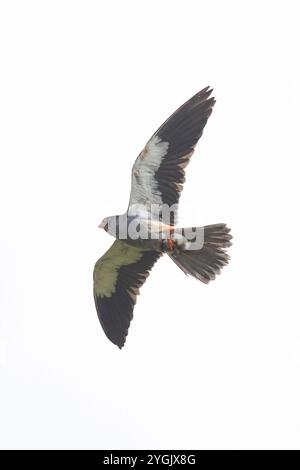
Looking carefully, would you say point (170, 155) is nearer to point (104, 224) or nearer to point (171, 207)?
point (171, 207)

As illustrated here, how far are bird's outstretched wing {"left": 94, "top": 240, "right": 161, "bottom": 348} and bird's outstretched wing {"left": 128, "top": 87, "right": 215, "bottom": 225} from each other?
125cm

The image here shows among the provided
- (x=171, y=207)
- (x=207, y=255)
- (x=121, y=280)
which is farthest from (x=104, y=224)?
(x=207, y=255)

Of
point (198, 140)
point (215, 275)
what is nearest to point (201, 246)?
point (215, 275)

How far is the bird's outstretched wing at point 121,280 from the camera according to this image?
16906 mm

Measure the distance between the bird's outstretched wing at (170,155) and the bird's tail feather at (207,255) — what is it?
49 cm

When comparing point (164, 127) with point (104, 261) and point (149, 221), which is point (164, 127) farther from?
point (104, 261)

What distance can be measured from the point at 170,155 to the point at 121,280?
2.38m

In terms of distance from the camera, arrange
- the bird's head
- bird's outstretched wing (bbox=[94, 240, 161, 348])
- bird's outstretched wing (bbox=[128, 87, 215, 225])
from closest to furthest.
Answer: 1. bird's outstretched wing (bbox=[128, 87, 215, 225])
2. the bird's head
3. bird's outstretched wing (bbox=[94, 240, 161, 348])

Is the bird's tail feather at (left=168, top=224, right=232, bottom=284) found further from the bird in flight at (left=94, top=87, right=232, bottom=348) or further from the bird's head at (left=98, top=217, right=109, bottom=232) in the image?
the bird's head at (left=98, top=217, right=109, bottom=232)

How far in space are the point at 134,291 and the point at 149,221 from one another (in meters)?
1.59

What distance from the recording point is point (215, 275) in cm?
1590

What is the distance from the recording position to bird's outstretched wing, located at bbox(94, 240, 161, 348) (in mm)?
16906

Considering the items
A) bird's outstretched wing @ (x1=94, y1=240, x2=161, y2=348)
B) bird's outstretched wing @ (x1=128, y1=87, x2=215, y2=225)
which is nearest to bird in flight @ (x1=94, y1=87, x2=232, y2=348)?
bird's outstretched wing @ (x1=128, y1=87, x2=215, y2=225)

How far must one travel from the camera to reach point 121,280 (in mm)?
17047
